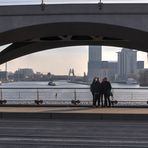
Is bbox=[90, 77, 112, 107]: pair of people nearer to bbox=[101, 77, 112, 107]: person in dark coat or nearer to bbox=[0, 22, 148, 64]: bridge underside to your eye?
bbox=[101, 77, 112, 107]: person in dark coat

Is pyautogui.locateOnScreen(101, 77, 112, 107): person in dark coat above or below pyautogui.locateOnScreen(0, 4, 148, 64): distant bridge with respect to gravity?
below

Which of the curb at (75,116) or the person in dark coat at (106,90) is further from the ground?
the person in dark coat at (106,90)

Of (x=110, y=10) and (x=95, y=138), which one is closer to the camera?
(x=95, y=138)

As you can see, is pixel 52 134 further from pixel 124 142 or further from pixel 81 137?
pixel 124 142

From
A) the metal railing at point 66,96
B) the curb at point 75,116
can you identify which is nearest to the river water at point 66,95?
the metal railing at point 66,96

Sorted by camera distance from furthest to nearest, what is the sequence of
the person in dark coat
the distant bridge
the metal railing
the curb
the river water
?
1. the river water
2. the metal railing
3. the person in dark coat
4. the distant bridge
5. the curb

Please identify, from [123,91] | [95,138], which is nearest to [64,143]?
[95,138]

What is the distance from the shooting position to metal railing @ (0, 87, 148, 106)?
3133 centimetres

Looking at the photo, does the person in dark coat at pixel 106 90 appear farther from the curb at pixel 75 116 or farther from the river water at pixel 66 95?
the curb at pixel 75 116

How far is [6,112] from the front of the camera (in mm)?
22875

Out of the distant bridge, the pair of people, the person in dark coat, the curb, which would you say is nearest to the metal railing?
the pair of people

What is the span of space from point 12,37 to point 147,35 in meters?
8.25

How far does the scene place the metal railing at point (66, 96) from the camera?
3133 centimetres

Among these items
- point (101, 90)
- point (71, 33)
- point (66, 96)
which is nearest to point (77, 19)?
point (101, 90)
